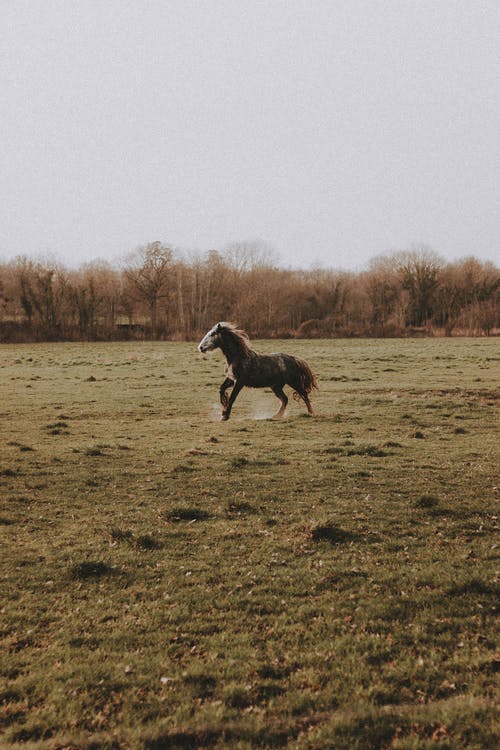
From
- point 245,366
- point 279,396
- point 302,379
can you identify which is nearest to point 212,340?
point 245,366

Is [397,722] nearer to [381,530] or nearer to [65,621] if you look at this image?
[65,621]

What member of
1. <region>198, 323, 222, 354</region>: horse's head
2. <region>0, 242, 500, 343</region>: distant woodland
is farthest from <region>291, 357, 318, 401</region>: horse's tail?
<region>0, 242, 500, 343</region>: distant woodland

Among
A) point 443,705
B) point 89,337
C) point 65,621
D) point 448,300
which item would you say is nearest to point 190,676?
point 65,621

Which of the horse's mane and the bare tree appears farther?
the bare tree

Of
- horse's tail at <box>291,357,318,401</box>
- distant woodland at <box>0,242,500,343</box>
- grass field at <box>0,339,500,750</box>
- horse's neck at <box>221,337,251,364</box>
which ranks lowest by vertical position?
grass field at <box>0,339,500,750</box>

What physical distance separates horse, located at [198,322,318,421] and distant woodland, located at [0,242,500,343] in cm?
4781

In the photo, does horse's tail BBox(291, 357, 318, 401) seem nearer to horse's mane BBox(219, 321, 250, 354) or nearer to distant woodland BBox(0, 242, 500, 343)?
horse's mane BBox(219, 321, 250, 354)

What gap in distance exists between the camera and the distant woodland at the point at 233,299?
238 ft

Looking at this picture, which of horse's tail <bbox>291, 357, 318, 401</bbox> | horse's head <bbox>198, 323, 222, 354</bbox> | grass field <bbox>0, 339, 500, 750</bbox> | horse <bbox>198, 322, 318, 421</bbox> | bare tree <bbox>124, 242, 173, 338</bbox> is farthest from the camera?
bare tree <bbox>124, 242, 173, 338</bbox>

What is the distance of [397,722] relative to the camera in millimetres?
4566

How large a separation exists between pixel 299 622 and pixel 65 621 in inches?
102

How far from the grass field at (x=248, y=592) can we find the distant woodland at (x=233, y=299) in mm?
55230

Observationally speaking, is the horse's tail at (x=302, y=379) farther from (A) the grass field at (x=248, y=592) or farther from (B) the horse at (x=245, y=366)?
(A) the grass field at (x=248, y=592)

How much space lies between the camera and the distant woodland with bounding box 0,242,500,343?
238 ft
